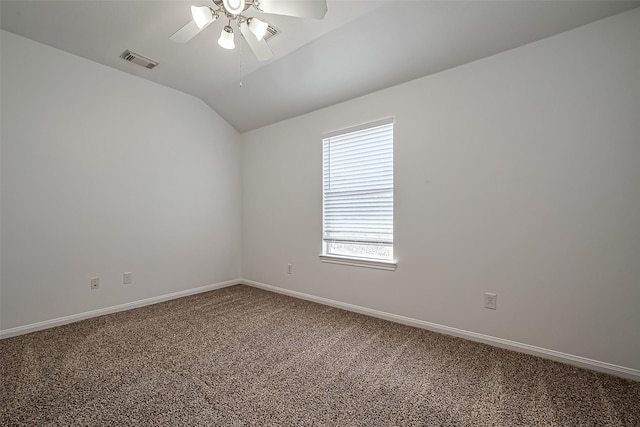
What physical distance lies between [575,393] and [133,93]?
186 inches

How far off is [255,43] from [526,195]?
7.58ft

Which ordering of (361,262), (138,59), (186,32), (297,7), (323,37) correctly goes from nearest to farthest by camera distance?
(297,7) → (186,32) → (323,37) → (138,59) → (361,262)

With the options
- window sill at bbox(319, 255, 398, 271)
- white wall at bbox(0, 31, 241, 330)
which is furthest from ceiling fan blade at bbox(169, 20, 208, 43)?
window sill at bbox(319, 255, 398, 271)

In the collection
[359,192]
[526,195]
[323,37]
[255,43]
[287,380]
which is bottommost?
[287,380]

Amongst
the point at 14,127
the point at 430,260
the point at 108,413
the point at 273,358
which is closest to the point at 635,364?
the point at 430,260

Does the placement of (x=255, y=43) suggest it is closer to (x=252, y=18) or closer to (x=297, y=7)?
(x=252, y=18)

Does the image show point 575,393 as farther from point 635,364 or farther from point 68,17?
point 68,17

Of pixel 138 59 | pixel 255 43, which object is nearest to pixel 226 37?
pixel 255 43

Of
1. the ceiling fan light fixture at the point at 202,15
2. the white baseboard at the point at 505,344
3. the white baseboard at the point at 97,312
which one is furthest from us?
the white baseboard at the point at 97,312

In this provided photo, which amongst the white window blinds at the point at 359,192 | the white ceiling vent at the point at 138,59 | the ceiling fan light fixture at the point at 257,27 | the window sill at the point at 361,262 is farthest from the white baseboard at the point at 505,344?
the white ceiling vent at the point at 138,59

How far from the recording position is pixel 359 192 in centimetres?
318

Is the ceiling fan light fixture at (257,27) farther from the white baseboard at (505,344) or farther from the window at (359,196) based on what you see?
the white baseboard at (505,344)

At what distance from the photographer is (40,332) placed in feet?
8.55

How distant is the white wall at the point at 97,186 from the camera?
8.48 feet
